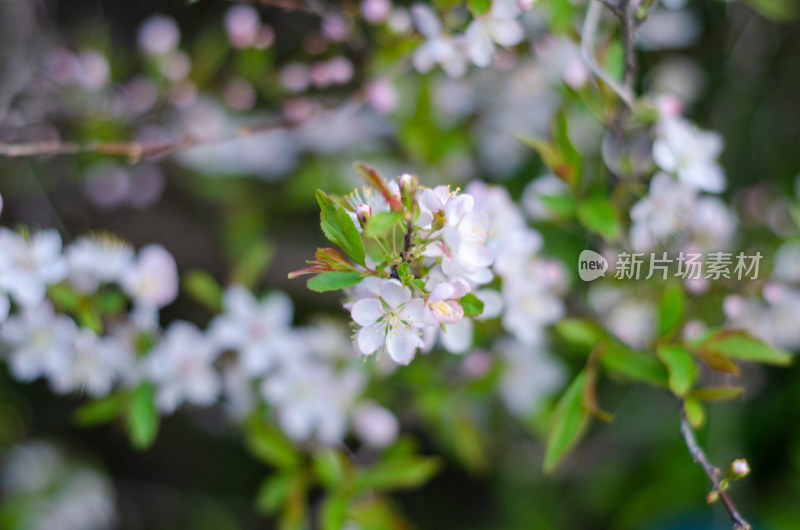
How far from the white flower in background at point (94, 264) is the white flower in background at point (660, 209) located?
93 centimetres

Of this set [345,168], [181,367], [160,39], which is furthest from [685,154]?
[160,39]

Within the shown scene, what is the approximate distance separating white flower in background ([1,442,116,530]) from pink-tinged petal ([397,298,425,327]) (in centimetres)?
156

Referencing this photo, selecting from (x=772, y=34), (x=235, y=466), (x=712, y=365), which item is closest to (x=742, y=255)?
(x=712, y=365)

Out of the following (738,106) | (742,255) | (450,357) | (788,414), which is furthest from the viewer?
(738,106)

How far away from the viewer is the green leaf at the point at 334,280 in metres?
0.66

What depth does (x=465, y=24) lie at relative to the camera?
3.27 feet

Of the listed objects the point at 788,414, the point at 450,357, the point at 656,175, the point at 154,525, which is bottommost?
the point at 154,525

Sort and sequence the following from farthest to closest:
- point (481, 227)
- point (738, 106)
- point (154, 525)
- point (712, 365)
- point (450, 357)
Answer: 1. point (154, 525)
2. point (738, 106)
3. point (450, 357)
4. point (712, 365)
5. point (481, 227)

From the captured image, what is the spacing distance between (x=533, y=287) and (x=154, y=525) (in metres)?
1.74

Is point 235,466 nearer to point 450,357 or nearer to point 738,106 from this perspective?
point 450,357

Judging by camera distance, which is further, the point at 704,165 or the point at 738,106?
the point at 738,106

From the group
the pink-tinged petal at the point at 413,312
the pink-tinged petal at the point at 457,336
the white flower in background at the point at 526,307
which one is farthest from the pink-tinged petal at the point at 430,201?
the white flower in background at the point at 526,307

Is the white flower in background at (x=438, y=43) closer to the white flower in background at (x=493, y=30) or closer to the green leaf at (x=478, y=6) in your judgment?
the white flower in background at (x=493, y=30)

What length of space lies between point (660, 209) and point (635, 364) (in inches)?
11.0
